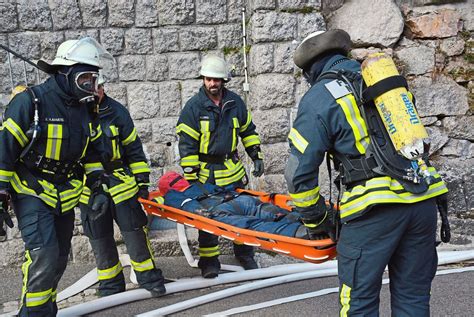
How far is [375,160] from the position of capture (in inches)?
107

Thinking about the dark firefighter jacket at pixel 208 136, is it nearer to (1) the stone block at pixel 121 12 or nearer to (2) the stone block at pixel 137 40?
(2) the stone block at pixel 137 40

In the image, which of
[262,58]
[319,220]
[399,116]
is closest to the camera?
[399,116]

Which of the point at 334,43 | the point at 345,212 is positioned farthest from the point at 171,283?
the point at 334,43

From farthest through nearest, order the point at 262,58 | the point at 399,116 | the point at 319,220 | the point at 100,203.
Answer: the point at 262,58 → the point at 100,203 → the point at 319,220 → the point at 399,116

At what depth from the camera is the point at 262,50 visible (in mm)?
5695

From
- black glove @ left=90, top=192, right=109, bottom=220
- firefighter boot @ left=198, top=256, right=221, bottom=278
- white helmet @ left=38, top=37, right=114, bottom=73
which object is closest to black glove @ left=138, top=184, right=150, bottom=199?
black glove @ left=90, top=192, right=109, bottom=220

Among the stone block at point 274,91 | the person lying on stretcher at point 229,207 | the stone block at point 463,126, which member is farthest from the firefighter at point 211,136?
the stone block at point 463,126

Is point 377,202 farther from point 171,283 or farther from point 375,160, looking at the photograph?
point 171,283

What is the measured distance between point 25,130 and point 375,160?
219 centimetres

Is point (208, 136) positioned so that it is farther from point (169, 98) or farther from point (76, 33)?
point (76, 33)

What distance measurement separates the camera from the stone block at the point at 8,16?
5.58 meters

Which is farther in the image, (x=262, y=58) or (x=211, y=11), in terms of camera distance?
(x=211, y=11)

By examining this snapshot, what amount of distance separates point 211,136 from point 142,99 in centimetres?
150

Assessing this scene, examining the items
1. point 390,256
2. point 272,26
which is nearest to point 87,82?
point 390,256
